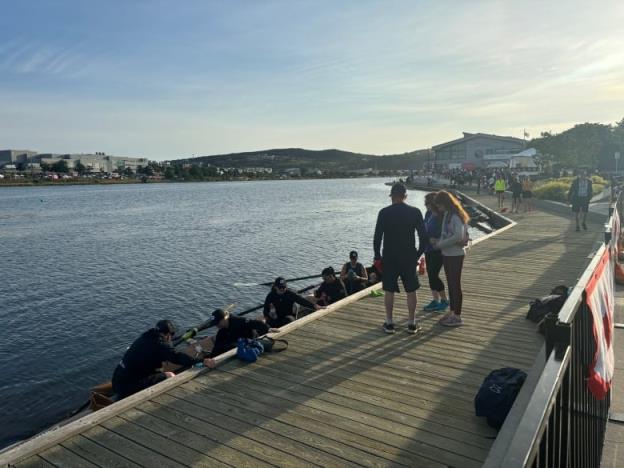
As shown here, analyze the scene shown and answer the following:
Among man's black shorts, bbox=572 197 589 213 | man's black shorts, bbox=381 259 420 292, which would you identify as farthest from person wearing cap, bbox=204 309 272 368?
man's black shorts, bbox=572 197 589 213

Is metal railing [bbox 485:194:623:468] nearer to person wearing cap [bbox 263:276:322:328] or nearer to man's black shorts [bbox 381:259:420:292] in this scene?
man's black shorts [bbox 381:259:420:292]

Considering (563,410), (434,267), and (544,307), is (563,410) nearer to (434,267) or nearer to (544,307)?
(544,307)

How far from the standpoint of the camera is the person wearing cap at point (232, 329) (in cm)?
788

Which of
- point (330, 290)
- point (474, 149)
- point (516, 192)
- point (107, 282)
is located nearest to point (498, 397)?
point (330, 290)

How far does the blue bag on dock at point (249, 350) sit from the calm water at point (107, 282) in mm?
5946

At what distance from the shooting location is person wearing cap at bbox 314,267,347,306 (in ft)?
37.0

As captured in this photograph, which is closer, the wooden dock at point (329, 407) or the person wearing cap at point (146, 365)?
the wooden dock at point (329, 407)

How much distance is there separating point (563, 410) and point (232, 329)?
19.4 ft

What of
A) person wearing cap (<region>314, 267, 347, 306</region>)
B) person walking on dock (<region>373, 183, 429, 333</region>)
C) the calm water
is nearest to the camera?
person walking on dock (<region>373, 183, 429, 333</region>)

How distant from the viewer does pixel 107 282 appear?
22328 millimetres

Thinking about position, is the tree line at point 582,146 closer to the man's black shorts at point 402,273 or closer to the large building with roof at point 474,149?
the large building with roof at point 474,149

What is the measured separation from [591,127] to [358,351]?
9605 cm

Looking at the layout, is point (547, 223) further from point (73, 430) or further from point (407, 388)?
point (73, 430)

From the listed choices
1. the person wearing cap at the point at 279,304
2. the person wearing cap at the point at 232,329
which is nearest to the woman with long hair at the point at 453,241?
the person wearing cap at the point at 279,304
